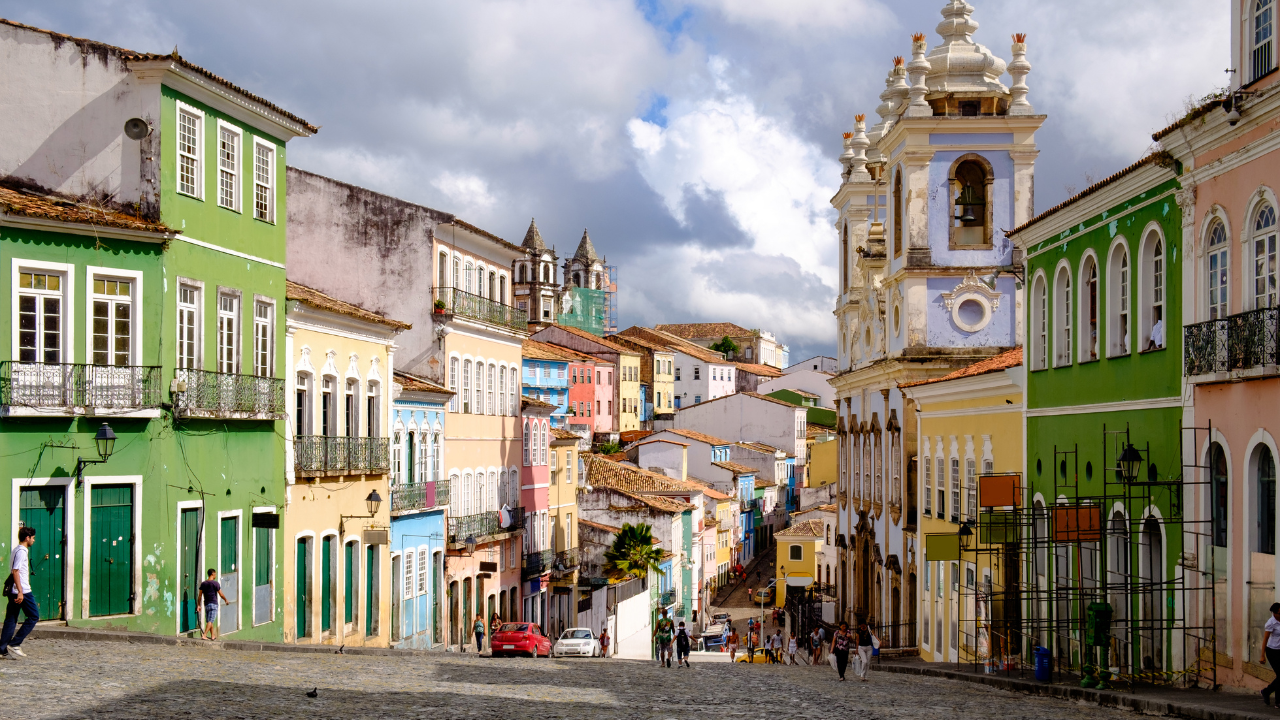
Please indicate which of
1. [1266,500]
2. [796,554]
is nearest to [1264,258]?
[1266,500]

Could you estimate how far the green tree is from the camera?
170 meters

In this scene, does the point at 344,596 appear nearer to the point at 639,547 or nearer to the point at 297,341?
the point at 297,341

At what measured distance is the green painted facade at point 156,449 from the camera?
72.8 feet

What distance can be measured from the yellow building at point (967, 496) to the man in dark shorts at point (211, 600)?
41.2 ft

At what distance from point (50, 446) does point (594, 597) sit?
3695cm

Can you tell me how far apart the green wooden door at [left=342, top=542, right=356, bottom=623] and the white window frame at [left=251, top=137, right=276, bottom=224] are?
7917mm

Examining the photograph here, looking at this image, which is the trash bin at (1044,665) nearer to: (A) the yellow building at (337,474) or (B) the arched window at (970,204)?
(A) the yellow building at (337,474)

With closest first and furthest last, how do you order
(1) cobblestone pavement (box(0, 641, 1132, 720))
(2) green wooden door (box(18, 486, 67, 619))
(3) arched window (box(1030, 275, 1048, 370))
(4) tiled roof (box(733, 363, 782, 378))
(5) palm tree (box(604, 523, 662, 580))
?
(1) cobblestone pavement (box(0, 641, 1132, 720))
(2) green wooden door (box(18, 486, 67, 619))
(3) arched window (box(1030, 275, 1048, 370))
(5) palm tree (box(604, 523, 662, 580))
(4) tiled roof (box(733, 363, 782, 378))

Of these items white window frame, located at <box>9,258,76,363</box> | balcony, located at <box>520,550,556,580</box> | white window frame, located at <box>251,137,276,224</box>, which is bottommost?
balcony, located at <box>520,550,556,580</box>

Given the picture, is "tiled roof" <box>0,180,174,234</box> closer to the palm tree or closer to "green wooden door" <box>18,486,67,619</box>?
"green wooden door" <box>18,486,67,619</box>

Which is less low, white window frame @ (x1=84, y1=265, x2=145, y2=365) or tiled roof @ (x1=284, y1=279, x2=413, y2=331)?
tiled roof @ (x1=284, y1=279, x2=413, y2=331)

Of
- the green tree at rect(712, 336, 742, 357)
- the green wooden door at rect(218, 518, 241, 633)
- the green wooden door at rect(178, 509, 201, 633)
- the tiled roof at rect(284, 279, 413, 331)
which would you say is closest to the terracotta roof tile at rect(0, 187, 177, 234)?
the green wooden door at rect(178, 509, 201, 633)

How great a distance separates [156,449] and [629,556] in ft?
128

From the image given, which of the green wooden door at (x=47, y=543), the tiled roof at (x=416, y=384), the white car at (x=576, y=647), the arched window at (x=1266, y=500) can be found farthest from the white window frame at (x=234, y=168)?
the white car at (x=576, y=647)
